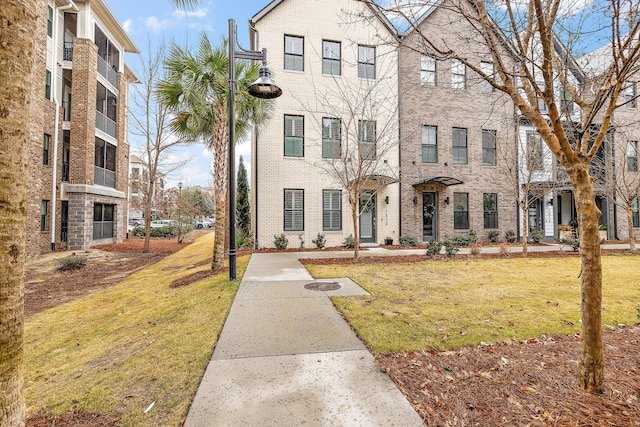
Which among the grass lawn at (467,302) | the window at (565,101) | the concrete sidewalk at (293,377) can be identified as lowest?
the concrete sidewalk at (293,377)

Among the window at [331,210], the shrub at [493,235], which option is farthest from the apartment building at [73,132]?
the shrub at [493,235]

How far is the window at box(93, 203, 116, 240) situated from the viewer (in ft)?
58.7

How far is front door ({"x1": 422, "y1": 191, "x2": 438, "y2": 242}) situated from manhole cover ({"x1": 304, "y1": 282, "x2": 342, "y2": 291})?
1011 centimetres

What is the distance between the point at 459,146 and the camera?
1589 cm

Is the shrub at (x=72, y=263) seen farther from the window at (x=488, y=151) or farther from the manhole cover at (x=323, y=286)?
the window at (x=488, y=151)

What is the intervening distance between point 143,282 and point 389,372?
28.4 ft

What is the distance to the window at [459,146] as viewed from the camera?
1584cm

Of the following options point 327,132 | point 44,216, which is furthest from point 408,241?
point 44,216

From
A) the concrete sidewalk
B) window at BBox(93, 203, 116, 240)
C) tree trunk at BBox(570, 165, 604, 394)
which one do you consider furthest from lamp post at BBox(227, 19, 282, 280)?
window at BBox(93, 203, 116, 240)

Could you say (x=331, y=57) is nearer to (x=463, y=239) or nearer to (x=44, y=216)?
(x=463, y=239)

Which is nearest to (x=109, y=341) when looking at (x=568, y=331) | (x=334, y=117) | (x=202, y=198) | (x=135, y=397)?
(x=135, y=397)

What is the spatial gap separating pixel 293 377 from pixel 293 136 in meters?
12.1

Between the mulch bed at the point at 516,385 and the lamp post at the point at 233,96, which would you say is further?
the lamp post at the point at 233,96

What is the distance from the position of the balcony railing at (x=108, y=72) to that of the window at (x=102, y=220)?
806 cm
